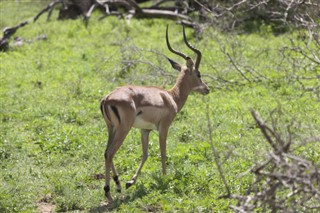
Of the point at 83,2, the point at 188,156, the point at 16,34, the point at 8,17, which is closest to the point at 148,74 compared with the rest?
the point at 188,156

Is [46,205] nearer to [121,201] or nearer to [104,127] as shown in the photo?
[121,201]

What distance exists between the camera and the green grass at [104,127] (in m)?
7.00

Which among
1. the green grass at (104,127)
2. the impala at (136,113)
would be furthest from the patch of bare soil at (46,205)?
the impala at (136,113)

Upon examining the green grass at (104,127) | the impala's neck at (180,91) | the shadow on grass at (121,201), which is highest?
the impala's neck at (180,91)

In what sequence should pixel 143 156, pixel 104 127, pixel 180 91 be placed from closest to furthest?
pixel 143 156, pixel 180 91, pixel 104 127

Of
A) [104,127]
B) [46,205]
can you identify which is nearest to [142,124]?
[46,205]

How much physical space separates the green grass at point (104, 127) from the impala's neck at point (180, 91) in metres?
0.57

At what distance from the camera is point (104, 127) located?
973 cm

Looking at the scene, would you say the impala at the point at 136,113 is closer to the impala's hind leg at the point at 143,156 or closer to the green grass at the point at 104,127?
the impala's hind leg at the point at 143,156

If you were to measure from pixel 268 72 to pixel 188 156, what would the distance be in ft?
16.8

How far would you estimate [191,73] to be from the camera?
8867 millimetres

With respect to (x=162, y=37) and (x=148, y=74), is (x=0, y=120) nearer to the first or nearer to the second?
(x=148, y=74)

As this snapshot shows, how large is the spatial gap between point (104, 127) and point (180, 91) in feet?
5.52

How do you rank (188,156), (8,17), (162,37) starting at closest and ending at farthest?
(188,156) → (162,37) → (8,17)
